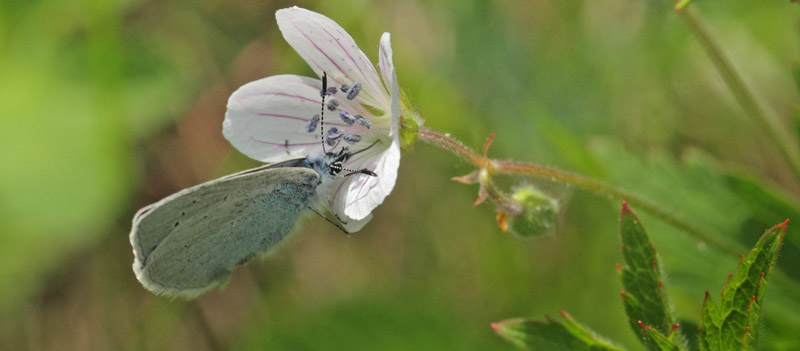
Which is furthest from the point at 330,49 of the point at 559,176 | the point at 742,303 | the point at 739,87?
the point at 739,87

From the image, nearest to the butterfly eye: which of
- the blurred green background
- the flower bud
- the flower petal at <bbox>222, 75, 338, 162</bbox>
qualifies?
the flower petal at <bbox>222, 75, 338, 162</bbox>

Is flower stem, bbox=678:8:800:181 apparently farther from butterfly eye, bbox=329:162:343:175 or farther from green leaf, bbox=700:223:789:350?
butterfly eye, bbox=329:162:343:175

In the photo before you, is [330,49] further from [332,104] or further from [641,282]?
[641,282]

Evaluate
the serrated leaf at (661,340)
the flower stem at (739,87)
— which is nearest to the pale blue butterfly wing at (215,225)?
the serrated leaf at (661,340)

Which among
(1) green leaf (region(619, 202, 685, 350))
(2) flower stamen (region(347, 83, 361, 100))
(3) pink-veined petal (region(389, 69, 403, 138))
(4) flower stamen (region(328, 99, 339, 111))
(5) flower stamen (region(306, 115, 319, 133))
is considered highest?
(1) green leaf (region(619, 202, 685, 350))

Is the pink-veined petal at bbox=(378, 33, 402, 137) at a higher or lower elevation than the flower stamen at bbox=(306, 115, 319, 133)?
higher

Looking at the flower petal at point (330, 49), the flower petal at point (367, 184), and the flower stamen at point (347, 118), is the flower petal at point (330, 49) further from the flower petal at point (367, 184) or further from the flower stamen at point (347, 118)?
the flower petal at point (367, 184)
